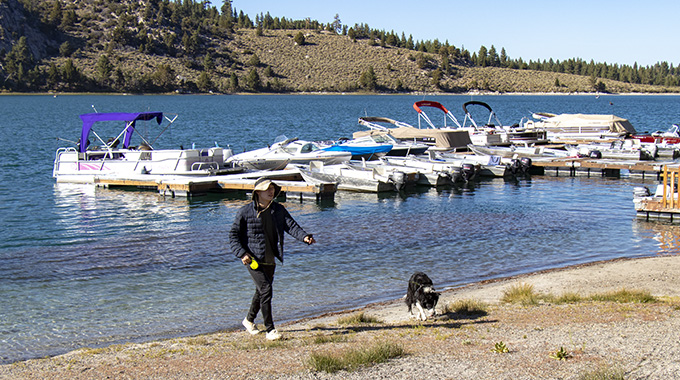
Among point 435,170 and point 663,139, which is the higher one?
point 663,139

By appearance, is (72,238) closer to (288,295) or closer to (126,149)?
(288,295)

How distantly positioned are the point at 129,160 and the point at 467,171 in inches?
546

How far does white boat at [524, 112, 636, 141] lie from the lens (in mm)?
43216

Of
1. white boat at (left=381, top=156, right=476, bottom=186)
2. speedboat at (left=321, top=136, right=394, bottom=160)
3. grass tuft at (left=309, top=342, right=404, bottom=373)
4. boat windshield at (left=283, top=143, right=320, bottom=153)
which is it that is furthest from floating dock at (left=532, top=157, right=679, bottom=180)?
grass tuft at (left=309, top=342, right=404, bottom=373)

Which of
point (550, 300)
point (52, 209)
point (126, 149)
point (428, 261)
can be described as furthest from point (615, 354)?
point (126, 149)

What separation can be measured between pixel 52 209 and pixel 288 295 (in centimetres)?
1370

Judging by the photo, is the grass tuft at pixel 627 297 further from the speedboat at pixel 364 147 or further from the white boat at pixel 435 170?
the speedboat at pixel 364 147

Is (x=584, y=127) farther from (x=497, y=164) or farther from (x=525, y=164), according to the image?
(x=497, y=164)

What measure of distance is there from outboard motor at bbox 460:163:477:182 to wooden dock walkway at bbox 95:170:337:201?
21.9ft

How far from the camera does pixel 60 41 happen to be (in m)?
199

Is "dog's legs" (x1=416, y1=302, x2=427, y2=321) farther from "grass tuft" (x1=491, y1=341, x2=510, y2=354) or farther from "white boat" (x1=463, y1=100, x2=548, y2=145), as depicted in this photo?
"white boat" (x1=463, y1=100, x2=548, y2=145)

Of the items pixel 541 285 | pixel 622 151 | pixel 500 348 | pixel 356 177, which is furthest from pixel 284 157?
pixel 500 348

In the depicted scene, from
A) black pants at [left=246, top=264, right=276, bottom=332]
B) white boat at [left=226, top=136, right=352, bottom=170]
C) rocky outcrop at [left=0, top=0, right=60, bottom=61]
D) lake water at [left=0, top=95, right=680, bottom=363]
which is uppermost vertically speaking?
rocky outcrop at [left=0, top=0, right=60, bottom=61]

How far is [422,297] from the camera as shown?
9.30 metres
